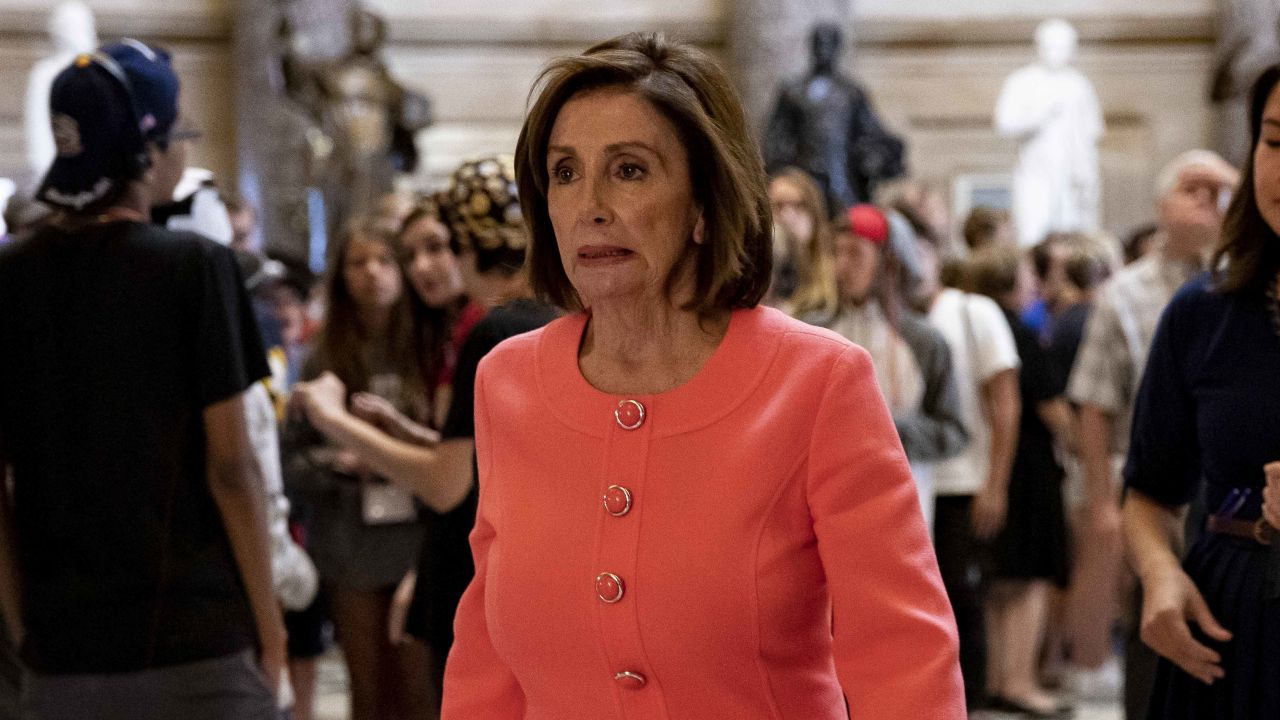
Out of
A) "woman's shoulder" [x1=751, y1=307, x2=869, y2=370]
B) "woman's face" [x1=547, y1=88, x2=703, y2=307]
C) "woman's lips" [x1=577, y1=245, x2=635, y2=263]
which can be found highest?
"woman's face" [x1=547, y1=88, x2=703, y2=307]

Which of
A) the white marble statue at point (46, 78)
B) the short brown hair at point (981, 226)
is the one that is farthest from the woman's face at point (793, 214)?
the short brown hair at point (981, 226)

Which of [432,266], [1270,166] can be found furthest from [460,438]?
[1270,166]

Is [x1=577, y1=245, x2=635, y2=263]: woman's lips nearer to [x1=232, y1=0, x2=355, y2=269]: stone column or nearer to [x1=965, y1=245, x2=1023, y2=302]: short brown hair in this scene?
[x1=965, y1=245, x2=1023, y2=302]: short brown hair

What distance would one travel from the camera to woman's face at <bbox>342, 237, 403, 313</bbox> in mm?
4957

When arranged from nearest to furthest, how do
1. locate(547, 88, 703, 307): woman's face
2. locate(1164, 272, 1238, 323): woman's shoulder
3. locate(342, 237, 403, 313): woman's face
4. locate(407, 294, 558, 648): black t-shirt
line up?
locate(547, 88, 703, 307): woman's face
locate(1164, 272, 1238, 323): woman's shoulder
locate(407, 294, 558, 648): black t-shirt
locate(342, 237, 403, 313): woman's face

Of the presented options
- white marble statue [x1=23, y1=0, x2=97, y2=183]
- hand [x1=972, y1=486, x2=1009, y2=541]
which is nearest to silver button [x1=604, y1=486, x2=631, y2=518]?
white marble statue [x1=23, y1=0, x2=97, y2=183]

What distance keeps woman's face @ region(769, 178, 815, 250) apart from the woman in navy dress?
2.55m

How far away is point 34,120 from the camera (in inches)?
389

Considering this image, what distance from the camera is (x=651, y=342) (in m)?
2.06

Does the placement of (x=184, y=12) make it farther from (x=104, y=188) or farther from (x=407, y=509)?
(x=104, y=188)

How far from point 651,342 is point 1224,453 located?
1.14 metres

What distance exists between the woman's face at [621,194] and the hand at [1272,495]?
1040mm

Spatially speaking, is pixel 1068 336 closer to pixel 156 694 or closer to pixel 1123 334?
pixel 1123 334

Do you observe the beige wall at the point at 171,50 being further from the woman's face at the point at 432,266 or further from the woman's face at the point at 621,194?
the woman's face at the point at 621,194
